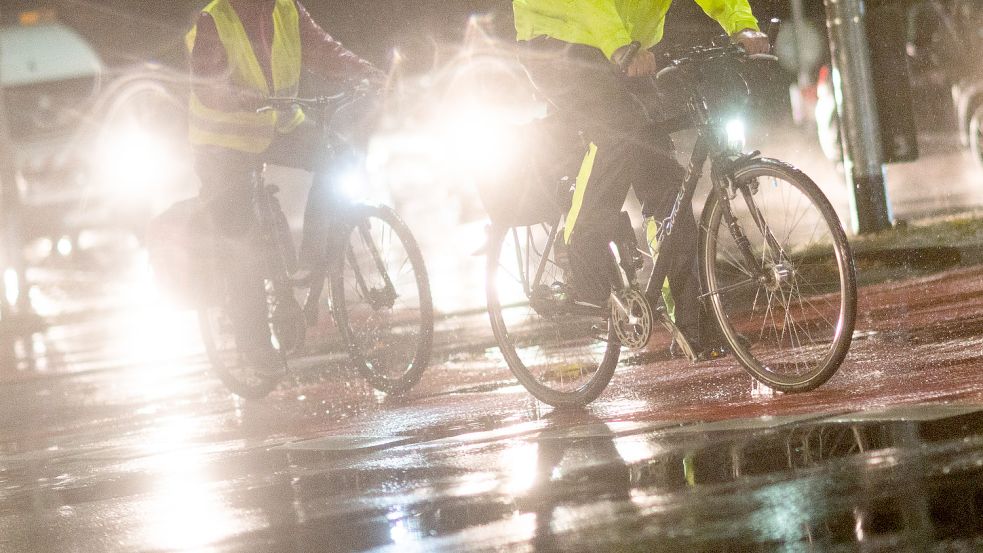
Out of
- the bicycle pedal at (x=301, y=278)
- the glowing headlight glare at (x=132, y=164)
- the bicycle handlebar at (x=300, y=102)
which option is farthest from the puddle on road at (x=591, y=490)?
the glowing headlight glare at (x=132, y=164)

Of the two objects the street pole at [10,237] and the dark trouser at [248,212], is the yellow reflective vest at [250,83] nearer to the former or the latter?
the dark trouser at [248,212]

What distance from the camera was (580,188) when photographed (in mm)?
6215

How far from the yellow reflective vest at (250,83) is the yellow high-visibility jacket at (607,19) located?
1912 millimetres

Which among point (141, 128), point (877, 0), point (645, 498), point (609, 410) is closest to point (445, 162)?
point (141, 128)

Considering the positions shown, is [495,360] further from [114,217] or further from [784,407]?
[114,217]

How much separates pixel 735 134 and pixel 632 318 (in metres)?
0.79

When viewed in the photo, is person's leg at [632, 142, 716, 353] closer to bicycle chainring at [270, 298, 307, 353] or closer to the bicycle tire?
bicycle chainring at [270, 298, 307, 353]

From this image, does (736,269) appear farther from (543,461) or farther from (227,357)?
(227,357)

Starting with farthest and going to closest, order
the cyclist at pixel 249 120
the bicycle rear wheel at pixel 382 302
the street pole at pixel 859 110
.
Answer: the street pole at pixel 859 110 < the cyclist at pixel 249 120 < the bicycle rear wheel at pixel 382 302

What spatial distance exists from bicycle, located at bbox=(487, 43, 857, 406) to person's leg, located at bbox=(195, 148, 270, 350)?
6.21 ft

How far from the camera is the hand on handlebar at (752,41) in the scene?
571 centimetres

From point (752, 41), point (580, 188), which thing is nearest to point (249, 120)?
point (580, 188)

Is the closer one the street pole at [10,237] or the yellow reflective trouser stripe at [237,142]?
the yellow reflective trouser stripe at [237,142]

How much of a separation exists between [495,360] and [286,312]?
119 centimetres
